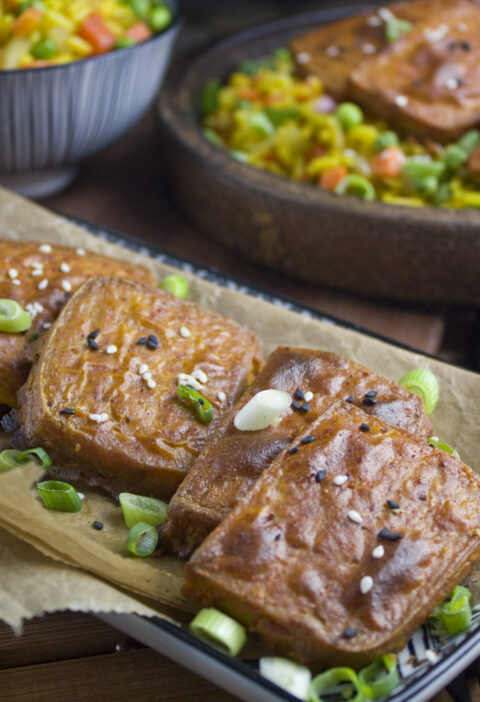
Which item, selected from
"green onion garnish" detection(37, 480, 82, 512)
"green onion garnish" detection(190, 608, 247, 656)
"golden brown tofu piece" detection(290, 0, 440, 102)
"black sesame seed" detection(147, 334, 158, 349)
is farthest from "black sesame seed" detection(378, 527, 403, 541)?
"golden brown tofu piece" detection(290, 0, 440, 102)

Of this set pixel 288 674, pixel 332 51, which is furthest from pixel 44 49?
pixel 288 674

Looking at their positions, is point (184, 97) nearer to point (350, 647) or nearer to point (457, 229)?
point (457, 229)

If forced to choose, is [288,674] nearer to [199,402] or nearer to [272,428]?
[272,428]

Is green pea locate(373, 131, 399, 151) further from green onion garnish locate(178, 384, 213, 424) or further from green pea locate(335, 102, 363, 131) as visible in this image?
green onion garnish locate(178, 384, 213, 424)

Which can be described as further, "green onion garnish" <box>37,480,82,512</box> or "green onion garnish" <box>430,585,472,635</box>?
"green onion garnish" <box>37,480,82,512</box>

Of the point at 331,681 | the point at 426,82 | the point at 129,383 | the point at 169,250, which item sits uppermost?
the point at 426,82

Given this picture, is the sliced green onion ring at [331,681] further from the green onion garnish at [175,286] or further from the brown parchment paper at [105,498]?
the green onion garnish at [175,286]

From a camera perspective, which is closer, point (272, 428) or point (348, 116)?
point (272, 428)

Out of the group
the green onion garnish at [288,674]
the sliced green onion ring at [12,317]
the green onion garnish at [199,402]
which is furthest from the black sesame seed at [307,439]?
the sliced green onion ring at [12,317]
